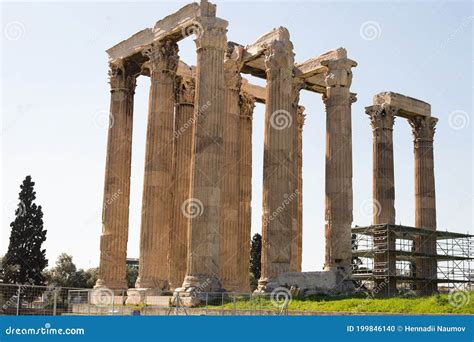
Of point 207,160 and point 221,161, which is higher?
point 221,161

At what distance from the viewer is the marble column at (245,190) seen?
57.6 meters

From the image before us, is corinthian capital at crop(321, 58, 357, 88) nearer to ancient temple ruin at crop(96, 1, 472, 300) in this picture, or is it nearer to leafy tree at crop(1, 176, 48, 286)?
ancient temple ruin at crop(96, 1, 472, 300)

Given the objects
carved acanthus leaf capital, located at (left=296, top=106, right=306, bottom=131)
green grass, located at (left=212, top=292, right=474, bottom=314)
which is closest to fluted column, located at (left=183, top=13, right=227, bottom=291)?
green grass, located at (left=212, top=292, right=474, bottom=314)

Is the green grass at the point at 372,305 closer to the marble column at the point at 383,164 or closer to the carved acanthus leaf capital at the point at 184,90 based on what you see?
the marble column at the point at 383,164

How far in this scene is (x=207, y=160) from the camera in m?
45.2

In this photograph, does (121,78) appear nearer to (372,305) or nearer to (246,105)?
(246,105)

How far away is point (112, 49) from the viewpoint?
5675 centimetres

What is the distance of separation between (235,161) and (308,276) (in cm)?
1330

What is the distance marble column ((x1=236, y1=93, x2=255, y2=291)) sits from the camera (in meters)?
57.6

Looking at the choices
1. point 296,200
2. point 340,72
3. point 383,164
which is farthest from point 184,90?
point 383,164

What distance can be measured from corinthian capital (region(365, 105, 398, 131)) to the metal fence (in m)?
23.7

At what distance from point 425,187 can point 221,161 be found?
25924 mm

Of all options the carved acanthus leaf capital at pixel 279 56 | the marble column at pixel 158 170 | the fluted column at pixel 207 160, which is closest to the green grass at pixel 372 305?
the fluted column at pixel 207 160
